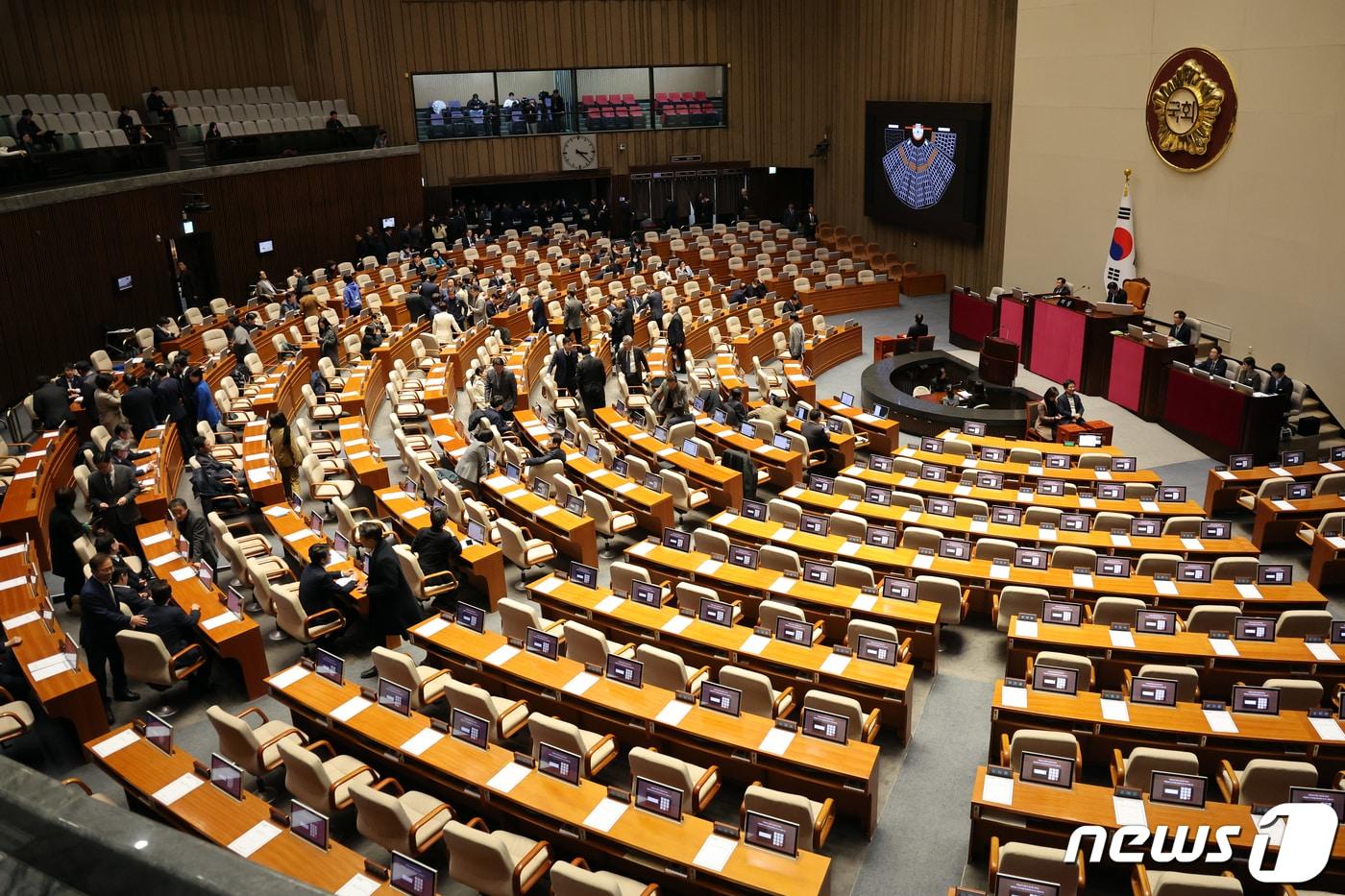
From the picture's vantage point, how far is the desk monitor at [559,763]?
6.29 meters

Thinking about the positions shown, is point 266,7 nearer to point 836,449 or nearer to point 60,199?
point 60,199

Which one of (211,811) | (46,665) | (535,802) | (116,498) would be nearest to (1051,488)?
(535,802)

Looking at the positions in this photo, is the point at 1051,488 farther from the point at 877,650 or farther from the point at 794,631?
the point at 794,631

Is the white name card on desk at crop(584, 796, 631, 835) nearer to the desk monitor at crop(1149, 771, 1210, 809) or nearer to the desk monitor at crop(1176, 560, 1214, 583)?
the desk monitor at crop(1149, 771, 1210, 809)

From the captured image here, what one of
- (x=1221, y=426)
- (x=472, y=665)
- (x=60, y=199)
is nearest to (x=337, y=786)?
(x=472, y=665)

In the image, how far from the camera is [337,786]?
6.42 m

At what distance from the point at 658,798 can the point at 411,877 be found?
1.51 m

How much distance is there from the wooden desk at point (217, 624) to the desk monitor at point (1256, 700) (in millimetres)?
7598

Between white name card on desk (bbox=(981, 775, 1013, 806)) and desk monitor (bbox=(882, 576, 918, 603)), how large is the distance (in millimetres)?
2635

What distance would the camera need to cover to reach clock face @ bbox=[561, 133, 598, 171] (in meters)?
30.2

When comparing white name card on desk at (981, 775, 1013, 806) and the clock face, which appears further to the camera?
the clock face

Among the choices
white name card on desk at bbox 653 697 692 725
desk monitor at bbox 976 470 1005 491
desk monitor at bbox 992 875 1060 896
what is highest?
desk monitor at bbox 992 875 1060 896

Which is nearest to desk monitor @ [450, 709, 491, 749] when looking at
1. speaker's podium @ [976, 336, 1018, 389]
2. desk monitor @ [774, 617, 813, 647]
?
desk monitor @ [774, 617, 813, 647]

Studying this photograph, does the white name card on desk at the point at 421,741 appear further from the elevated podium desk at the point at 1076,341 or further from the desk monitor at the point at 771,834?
the elevated podium desk at the point at 1076,341
